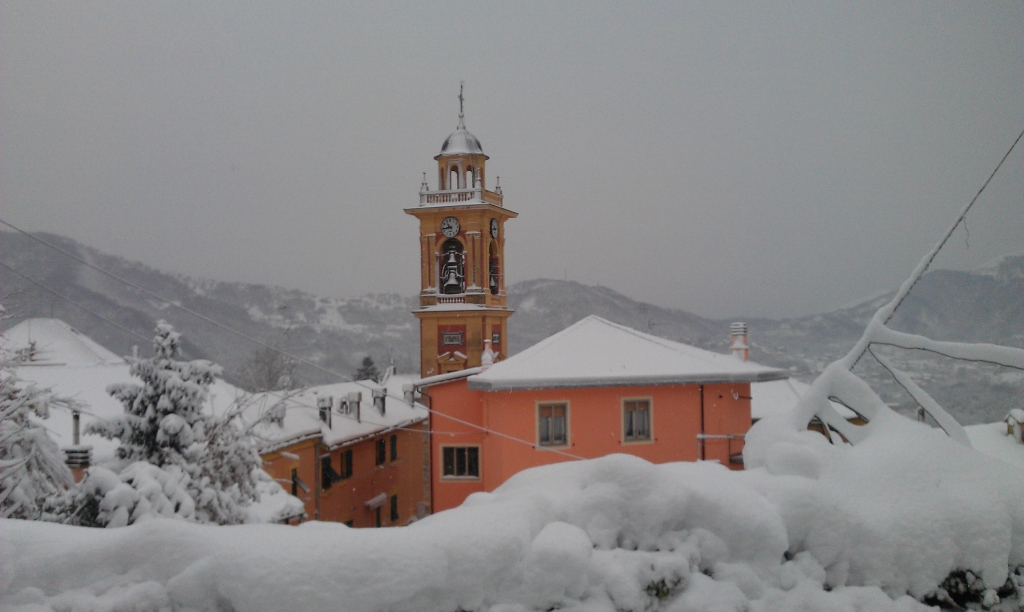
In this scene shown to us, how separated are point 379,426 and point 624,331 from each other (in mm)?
13333

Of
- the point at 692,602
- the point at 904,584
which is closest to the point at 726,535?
the point at 692,602

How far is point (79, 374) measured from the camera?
64.2ft

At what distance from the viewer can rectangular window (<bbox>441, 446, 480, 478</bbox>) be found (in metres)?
17.7

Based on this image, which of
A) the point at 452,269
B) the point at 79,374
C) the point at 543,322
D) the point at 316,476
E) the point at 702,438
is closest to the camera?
the point at 702,438

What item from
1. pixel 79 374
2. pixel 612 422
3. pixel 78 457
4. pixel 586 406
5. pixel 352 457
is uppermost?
pixel 79 374

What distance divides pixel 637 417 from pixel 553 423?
182cm

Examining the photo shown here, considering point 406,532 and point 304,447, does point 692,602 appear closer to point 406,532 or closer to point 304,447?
point 406,532

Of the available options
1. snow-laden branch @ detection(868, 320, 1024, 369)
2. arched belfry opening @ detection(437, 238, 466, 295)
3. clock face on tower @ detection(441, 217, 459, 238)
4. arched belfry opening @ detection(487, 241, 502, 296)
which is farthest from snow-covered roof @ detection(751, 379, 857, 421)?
clock face on tower @ detection(441, 217, 459, 238)

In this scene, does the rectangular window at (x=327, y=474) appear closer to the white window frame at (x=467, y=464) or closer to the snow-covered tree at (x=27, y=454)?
the white window frame at (x=467, y=464)

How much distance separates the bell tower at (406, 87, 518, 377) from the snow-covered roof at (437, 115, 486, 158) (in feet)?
0.33

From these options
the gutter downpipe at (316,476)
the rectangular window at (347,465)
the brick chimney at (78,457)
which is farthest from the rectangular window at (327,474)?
Answer: the brick chimney at (78,457)

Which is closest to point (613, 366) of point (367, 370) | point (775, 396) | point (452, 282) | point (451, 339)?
point (775, 396)

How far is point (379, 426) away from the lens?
2856 centimetres

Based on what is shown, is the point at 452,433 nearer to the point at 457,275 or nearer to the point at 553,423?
the point at 553,423
